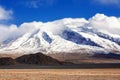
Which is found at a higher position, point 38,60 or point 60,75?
point 38,60

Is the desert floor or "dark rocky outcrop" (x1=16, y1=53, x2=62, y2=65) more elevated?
"dark rocky outcrop" (x1=16, y1=53, x2=62, y2=65)

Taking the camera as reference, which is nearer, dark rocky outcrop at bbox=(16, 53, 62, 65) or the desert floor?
the desert floor

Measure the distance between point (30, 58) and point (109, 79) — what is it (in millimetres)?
146140

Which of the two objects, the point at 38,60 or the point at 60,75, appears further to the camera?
the point at 38,60

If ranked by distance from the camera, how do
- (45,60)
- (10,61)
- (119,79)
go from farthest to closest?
1. (45,60)
2. (10,61)
3. (119,79)

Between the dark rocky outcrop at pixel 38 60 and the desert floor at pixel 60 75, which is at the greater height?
the dark rocky outcrop at pixel 38 60

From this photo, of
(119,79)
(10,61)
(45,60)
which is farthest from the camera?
(45,60)

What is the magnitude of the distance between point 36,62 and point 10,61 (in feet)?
51.4

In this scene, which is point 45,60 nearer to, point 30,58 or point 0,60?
point 30,58

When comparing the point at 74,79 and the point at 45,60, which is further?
the point at 45,60

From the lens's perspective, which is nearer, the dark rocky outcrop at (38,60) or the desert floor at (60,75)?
the desert floor at (60,75)

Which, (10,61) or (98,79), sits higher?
(10,61)

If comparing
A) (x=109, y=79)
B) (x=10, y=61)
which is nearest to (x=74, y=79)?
(x=109, y=79)

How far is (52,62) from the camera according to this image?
191125mm
